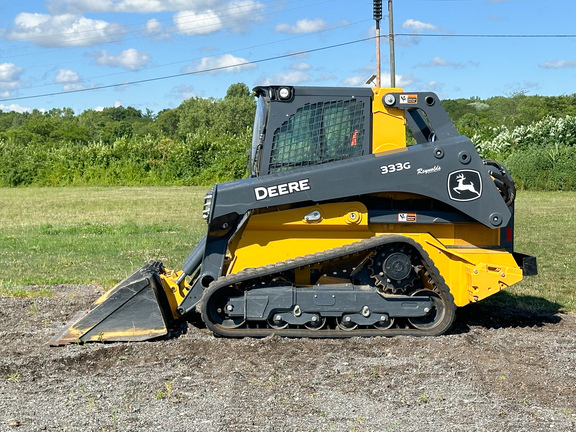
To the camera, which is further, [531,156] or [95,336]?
[531,156]

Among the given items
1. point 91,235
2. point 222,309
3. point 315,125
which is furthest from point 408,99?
point 91,235

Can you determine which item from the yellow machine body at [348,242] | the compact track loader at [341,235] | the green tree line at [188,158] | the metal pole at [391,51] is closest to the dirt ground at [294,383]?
the compact track loader at [341,235]

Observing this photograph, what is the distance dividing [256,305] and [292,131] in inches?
73.6

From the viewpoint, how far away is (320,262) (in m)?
7.41

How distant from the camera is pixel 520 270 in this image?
296 inches

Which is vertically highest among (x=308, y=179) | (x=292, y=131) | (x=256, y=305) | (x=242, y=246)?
(x=292, y=131)

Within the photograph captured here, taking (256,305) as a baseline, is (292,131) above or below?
above

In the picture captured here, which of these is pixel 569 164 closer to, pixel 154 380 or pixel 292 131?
pixel 292 131

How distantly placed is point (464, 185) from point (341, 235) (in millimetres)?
1330

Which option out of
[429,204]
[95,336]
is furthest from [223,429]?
[429,204]

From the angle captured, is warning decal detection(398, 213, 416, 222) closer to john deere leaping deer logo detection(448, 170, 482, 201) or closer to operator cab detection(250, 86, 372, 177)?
john deere leaping deer logo detection(448, 170, 482, 201)

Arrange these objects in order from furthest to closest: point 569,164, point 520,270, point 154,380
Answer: point 569,164 → point 520,270 → point 154,380

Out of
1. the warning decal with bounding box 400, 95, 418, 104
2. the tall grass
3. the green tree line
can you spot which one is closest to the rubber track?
the warning decal with bounding box 400, 95, 418, 104

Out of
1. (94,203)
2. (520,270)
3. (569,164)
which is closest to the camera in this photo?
(520,270)
